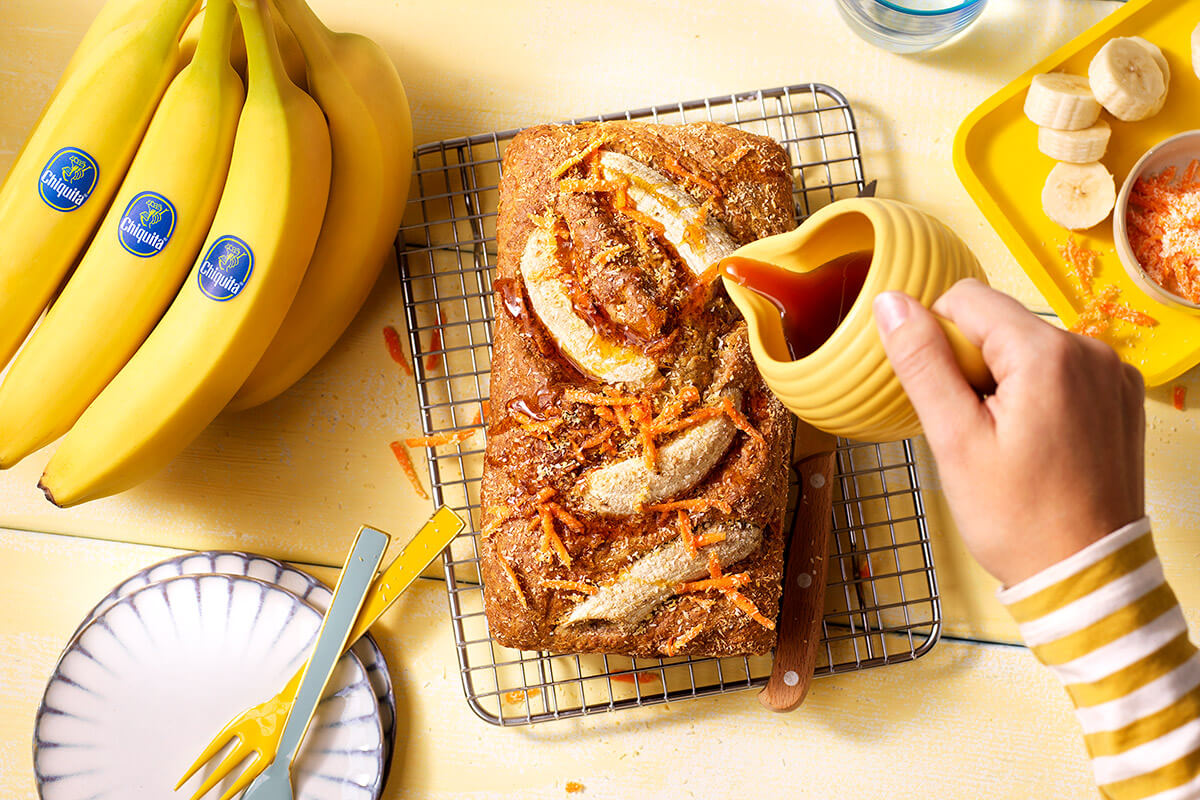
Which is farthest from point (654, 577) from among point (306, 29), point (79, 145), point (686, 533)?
point (79, 145)

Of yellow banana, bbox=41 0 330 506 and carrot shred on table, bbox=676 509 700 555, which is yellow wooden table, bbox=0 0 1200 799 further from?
carrot shred on table, bbox=676 509 700 555

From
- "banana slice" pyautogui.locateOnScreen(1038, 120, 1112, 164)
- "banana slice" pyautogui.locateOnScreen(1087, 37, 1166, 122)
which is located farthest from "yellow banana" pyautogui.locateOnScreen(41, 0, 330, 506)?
"banana slice" pyautogui.locateOnScreen(1087, 37, 1166, 122)

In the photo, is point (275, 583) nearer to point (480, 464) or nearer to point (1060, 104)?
point (480, 464)

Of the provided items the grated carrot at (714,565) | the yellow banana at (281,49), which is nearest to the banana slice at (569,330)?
the grated carrot at (714,565)

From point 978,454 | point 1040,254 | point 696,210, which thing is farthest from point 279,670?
point 1040,254

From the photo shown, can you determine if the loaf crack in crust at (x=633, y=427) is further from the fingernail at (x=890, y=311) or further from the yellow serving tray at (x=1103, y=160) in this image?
the yellow serving tray at (x=1103, y=160)

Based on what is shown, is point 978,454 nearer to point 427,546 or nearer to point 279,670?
point 427,546
